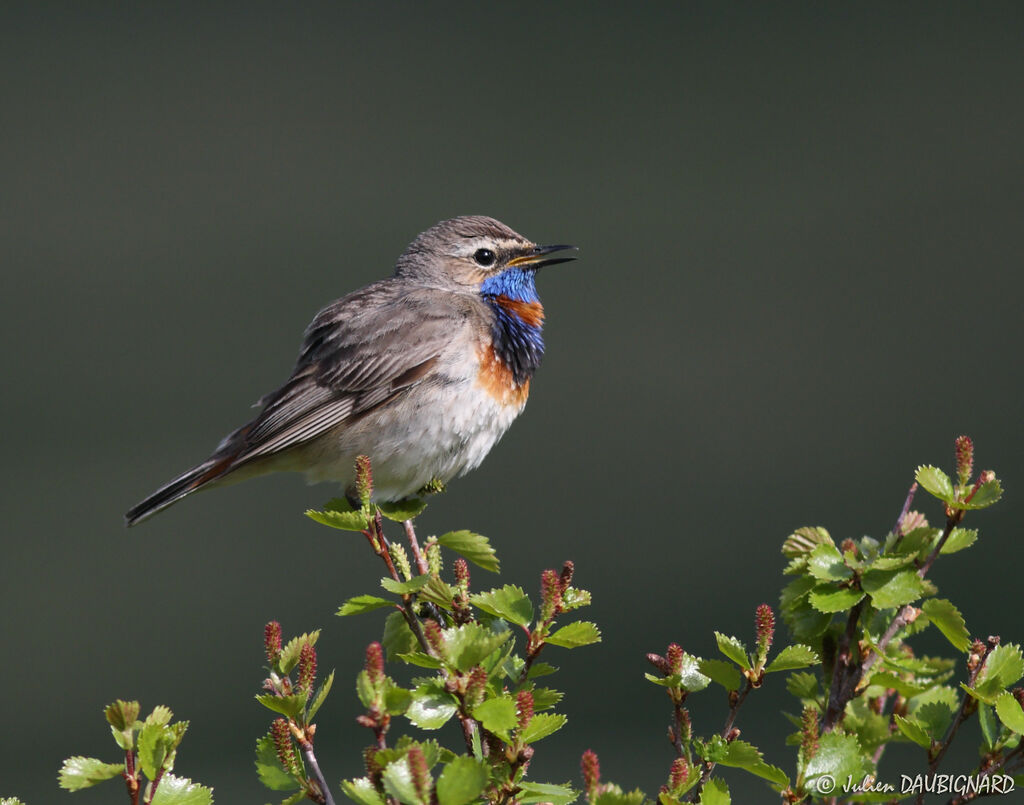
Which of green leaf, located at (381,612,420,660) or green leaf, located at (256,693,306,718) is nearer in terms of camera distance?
green leaf, located at (256,693,306,718)

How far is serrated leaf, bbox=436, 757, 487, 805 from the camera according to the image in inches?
52.0

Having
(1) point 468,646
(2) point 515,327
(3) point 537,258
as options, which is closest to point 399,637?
(1) point 468,646

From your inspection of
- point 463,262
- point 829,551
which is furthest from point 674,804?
point 463,262

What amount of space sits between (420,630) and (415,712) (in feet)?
0.76

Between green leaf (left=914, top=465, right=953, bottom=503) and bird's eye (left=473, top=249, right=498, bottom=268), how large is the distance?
233 cm

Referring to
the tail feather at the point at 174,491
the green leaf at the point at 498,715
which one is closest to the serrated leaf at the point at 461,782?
the green leaf at the point at 498,715

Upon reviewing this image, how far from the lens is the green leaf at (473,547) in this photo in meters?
1.94

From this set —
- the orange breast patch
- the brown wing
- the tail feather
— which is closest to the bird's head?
the brown wing

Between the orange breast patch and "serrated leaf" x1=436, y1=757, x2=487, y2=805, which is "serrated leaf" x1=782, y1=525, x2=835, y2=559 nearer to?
"serrated leaf" x1=436, y1=757, x2=487, y2=805

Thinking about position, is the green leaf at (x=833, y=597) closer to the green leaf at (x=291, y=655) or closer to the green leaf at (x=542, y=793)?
the green leaf at (x=542, y=793)

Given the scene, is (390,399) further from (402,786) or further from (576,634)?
(402,786)

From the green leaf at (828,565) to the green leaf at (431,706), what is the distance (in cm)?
60

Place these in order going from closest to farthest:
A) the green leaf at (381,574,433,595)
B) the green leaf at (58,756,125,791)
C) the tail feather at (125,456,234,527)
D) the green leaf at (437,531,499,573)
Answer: the green leaf at (58,756,125,791), the green leaf at (381,574,433,595), the green leaf at (437,531,499,573), the tail feather at (125,456,234,527)

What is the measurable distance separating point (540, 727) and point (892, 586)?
23.0 inches
